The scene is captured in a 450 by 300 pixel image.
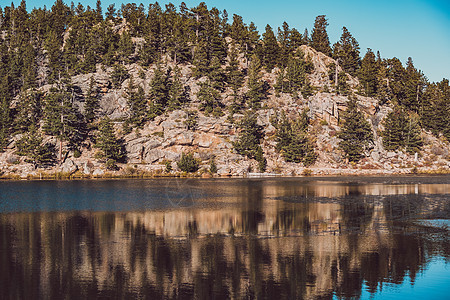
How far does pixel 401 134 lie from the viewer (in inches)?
5664

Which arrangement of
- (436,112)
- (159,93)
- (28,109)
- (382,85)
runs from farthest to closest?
(382,85) → (436,112) → (159,93) → (28,109)

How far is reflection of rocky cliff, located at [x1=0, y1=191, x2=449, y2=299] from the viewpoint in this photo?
2003 centimetres

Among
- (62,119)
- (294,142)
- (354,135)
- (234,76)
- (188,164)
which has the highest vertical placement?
(234,76)

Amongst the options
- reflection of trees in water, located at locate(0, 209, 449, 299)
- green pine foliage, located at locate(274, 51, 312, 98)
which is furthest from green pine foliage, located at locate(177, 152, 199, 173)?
reflection of trees in water, located at locate(0, 209, 449, 299)

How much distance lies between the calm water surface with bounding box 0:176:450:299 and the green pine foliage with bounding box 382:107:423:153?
96593 millimetres

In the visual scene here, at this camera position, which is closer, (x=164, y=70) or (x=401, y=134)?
(x=401, y=134)

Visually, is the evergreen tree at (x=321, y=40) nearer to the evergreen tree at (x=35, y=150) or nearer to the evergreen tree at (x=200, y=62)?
the evergreen tree at (x=200, y=62)

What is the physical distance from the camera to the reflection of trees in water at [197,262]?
19719 mm

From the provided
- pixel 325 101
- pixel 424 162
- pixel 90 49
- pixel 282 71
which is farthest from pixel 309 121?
pixel 90 49

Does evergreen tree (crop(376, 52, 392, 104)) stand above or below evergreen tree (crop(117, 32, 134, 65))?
below

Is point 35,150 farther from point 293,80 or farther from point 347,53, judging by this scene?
point 347,53

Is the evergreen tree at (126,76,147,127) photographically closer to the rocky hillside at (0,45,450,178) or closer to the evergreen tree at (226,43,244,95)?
the rocky hillside at (0,45,450,178)

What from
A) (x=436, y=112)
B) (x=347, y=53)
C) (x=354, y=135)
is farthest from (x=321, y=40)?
(x=354, y=135)

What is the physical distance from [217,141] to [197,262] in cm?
10554
